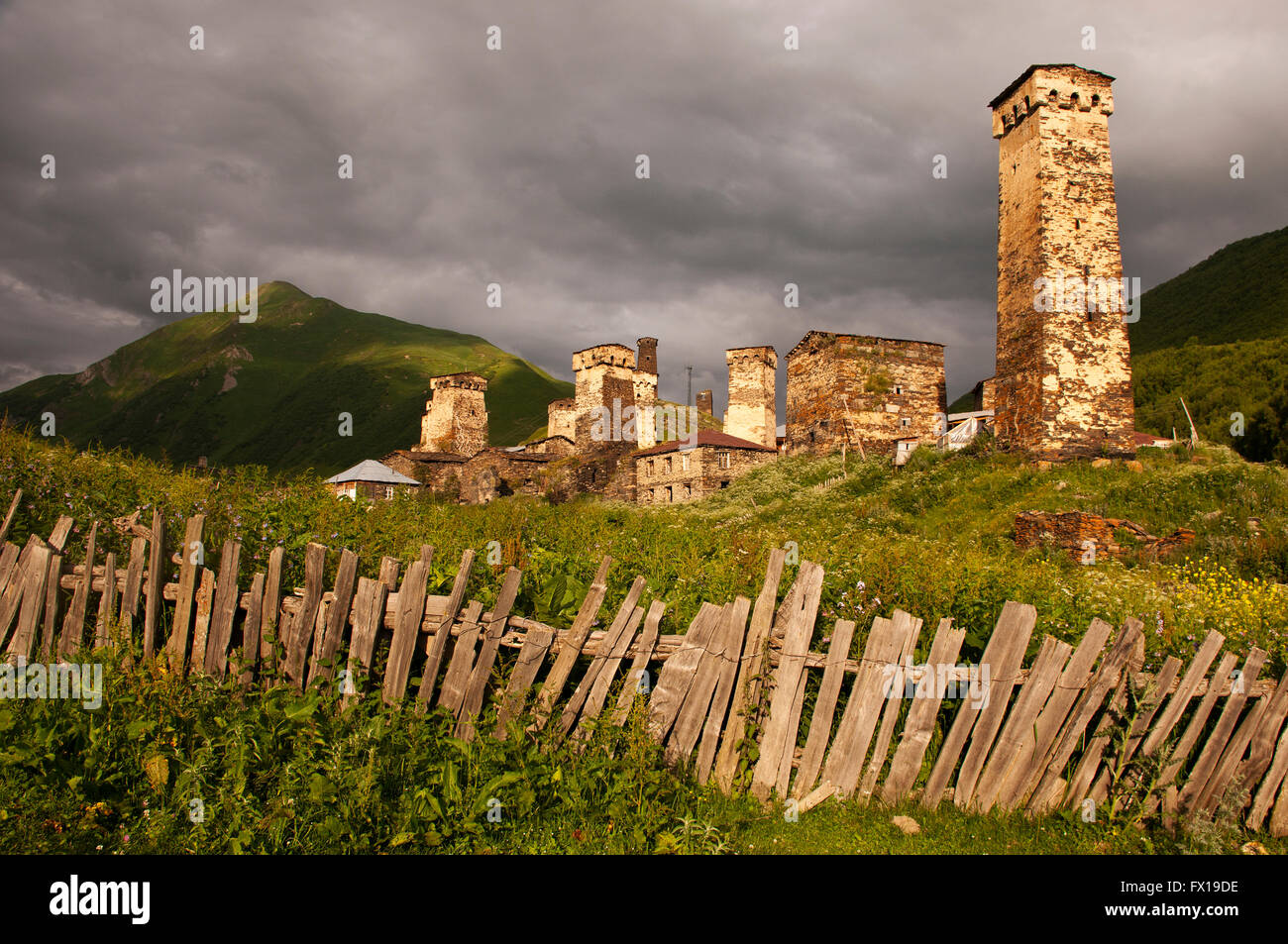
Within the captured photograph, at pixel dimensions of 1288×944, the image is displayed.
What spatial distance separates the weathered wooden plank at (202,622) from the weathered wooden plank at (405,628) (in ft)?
5.15

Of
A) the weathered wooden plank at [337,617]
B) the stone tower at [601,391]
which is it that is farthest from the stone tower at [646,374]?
the weathered wooden plank at [337,617]

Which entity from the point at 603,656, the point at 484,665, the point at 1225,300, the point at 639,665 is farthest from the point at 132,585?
the point at 1225,300

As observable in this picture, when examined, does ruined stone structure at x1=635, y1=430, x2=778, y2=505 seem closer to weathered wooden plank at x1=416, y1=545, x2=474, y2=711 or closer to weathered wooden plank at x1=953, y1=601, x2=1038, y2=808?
weathered wooden plank at x1=953, y1=601, x2=1038, y2=808

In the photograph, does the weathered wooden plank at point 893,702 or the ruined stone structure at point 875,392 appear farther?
the ruined stone structure at point 875,392

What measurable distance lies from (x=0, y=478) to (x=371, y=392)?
121690 mm

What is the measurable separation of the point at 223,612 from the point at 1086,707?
20.1 ft

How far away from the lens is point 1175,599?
7.51 meters

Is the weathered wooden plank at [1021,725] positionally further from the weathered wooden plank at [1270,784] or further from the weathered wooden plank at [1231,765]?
the weathered wooden plank at [1270,784]

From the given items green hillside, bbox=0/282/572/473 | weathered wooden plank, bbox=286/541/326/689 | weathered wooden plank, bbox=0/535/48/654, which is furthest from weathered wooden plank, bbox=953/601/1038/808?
green hillside, bbox=0/282/572/473

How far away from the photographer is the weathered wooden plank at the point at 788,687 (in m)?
4.55
